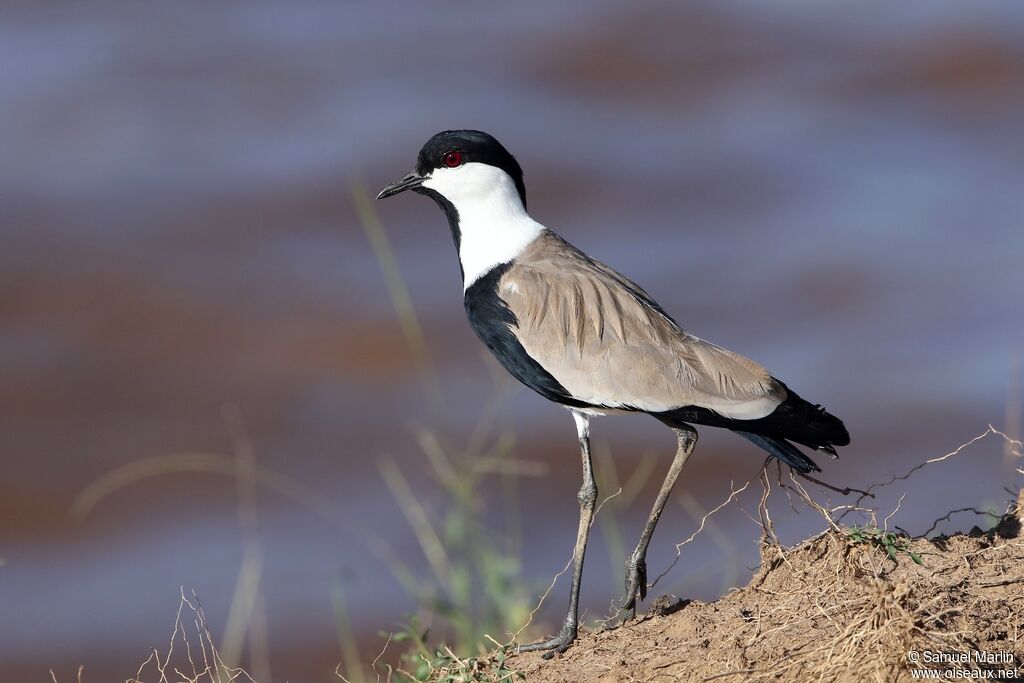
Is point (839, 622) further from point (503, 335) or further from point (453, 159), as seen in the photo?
point (453, 159)

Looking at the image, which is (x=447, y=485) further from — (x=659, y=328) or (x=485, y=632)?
(x=659, y=328)

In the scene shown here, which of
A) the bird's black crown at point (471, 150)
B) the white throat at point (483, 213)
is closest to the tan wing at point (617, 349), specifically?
the white throat at point (483, 213)

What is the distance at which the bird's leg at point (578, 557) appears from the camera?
16.3ft

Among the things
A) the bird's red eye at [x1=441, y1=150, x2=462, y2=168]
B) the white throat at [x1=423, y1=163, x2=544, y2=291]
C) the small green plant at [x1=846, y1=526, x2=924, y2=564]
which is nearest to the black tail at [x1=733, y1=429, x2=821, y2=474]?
the small green plant at [x1=846, y1=526, x2=924, y2=564]

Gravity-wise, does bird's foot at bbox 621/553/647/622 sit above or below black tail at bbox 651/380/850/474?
below

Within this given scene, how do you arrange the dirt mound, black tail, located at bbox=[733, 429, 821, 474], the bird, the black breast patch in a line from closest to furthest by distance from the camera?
1. the dirt mound
2. black tail, located at bbox=[733, 429, 821, 474]
3. the bird
4. the black breast patch

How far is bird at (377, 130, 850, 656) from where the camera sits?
16.6 ft

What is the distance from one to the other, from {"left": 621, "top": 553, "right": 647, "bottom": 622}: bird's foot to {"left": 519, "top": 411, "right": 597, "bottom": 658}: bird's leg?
0.19 metres

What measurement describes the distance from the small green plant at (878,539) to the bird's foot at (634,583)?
1.12m

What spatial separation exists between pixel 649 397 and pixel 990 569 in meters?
1.35

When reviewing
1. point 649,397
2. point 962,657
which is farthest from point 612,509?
point 962,657

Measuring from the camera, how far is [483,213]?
5766mm

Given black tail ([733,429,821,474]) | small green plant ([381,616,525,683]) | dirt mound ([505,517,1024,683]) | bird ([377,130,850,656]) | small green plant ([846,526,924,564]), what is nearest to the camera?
dirt mound ([505,517,1024,683])

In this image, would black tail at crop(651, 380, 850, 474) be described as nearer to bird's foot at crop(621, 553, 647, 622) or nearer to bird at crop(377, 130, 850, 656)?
bird at crop(377, 130, 850, 656)
